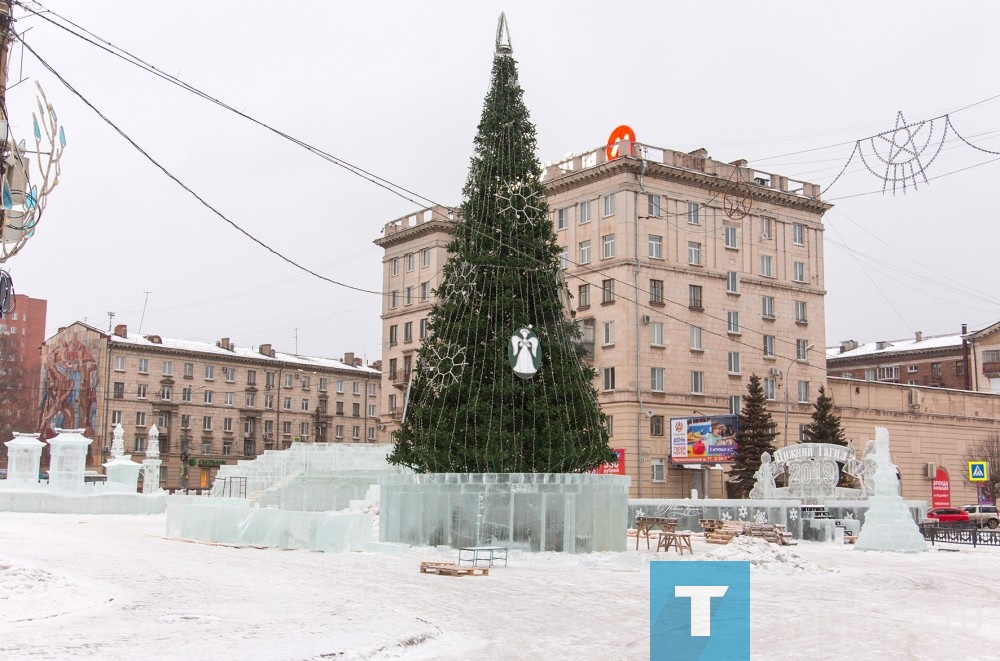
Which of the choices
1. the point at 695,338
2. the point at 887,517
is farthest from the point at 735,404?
the point at 887,517

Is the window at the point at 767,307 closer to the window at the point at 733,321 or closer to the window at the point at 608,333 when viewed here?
the window at the point at 733,321

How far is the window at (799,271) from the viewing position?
6251cm

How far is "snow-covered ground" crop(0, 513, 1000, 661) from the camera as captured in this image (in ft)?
38.2

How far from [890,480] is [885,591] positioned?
11715 millimetres

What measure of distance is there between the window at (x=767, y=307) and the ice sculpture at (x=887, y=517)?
30.1 m

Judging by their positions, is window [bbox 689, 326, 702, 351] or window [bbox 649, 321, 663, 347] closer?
window [bbox 649, 321, 663, 347]

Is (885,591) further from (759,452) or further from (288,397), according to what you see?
(288,397)

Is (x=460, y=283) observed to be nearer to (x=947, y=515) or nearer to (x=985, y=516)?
(x=947, y=515)

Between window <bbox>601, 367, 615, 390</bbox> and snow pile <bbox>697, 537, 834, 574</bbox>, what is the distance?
30.9 m

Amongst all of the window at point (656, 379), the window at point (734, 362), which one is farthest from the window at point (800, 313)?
the window at point (656, 379)

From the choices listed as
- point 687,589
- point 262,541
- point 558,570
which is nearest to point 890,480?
point 558,570

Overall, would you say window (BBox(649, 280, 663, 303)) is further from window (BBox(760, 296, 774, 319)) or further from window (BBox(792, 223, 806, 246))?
window (BBox(792, 223, 806, 246))

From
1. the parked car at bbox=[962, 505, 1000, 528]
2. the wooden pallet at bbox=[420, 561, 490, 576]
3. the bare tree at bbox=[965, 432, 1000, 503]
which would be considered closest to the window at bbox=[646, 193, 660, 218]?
the parked car at bbox=[962, 505, 1000, 528]

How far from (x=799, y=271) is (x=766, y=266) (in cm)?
292
